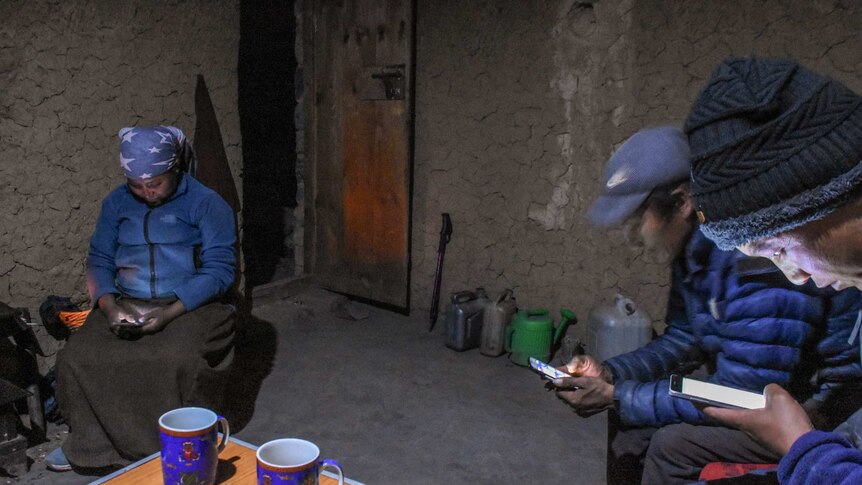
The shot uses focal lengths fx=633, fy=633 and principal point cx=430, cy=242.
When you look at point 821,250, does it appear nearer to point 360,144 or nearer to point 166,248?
point 166,248

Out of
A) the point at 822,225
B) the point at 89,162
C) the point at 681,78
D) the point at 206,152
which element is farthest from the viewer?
the point at 206,152

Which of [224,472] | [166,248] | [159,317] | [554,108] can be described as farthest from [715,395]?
[554,108]

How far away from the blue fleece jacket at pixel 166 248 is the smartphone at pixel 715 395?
223 cm

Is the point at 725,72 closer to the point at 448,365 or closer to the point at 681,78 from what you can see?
the point at 681,78

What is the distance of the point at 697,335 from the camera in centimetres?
206

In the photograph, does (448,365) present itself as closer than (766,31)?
No

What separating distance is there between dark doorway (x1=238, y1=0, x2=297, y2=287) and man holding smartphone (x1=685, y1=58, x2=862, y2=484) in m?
6.38

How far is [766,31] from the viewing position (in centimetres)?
367

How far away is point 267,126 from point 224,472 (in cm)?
642

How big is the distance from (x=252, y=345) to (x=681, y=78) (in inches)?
134

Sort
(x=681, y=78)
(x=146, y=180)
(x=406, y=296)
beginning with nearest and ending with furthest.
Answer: (x=146, y=180)
(x=681, y=78)
(x=406, y=296)

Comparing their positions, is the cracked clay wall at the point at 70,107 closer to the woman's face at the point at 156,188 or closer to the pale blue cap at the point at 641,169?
the woman's face at the point at 156,188

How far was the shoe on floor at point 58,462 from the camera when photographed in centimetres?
289

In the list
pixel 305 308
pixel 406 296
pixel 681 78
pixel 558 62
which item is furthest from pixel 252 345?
pixel 681 78
